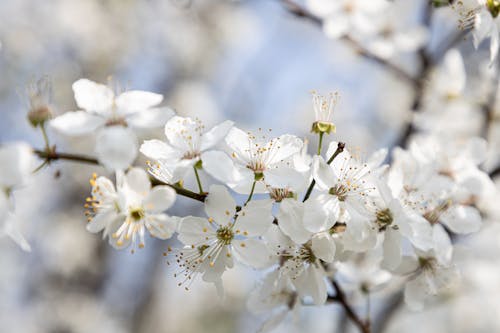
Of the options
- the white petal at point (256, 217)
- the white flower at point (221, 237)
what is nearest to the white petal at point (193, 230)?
the white flower at point (221, 237)

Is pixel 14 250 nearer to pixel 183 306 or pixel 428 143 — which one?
pixel 183 306

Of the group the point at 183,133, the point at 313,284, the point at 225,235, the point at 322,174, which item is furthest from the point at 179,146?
the point at 313,284

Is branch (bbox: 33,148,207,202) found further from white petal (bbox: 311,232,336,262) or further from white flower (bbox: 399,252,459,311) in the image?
white flower (bbox: 399,252,459,311)

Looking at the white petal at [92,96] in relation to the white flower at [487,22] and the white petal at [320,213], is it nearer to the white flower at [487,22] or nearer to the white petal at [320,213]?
the white petal at [320,213]

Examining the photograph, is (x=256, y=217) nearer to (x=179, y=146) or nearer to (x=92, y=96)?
(x=179, y=146)

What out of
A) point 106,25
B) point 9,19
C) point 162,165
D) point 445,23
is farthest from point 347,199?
point 9,19
